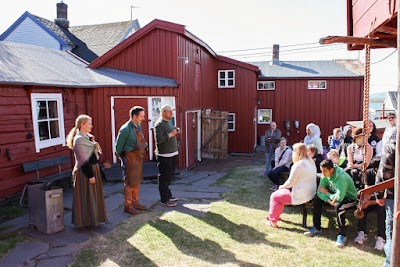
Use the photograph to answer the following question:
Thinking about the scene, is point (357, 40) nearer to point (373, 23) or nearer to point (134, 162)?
point (373, 23)

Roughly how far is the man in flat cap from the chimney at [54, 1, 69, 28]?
18.1 m

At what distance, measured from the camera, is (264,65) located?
20922 mm

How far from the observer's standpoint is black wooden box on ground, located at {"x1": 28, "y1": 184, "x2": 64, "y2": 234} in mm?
5012

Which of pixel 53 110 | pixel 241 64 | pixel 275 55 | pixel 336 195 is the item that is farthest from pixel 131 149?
pixel 275 55

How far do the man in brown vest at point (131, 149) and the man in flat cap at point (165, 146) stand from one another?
15.5 inches

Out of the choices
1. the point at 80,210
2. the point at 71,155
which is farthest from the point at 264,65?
the point at 80,210

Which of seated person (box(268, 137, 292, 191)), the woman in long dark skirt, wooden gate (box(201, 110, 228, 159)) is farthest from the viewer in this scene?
wooden gate (box(201, 110, 228, 159))

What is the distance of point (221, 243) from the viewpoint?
194 inches

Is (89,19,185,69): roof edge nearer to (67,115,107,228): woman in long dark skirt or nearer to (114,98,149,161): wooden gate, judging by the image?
(114,98,149,161): wooden gate

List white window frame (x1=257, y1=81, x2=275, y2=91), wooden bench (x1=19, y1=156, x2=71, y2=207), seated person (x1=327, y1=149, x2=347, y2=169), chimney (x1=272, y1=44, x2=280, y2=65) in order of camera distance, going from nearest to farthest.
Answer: seated person (x1=327, y1=149, x2=347, y2=169) < wooden bench (x1=19, y1=156, x2=71, y2=207) < white window frame (x1=257, y1=81, x2=275, y2=91) < chimney (x1=272, y1=44, x2=280, y2=65)

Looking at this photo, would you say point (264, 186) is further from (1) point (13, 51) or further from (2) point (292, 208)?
(1) point (13, 51)

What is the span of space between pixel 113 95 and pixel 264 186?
494cm

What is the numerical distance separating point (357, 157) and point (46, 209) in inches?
215

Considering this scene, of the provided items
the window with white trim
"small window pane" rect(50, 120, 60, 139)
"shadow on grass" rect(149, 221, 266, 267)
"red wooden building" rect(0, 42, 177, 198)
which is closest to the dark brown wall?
the window with white trim
